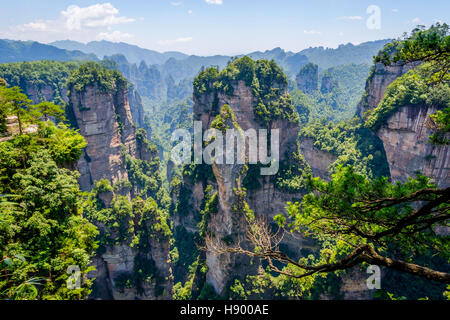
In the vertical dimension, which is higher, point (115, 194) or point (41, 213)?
point (41, 213)

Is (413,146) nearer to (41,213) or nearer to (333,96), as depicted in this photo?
(41,213)

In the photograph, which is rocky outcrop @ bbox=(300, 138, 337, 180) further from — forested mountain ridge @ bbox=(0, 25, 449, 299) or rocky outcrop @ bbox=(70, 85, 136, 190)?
rocky outcrop @ bbox=(70, 85, 136, 190)

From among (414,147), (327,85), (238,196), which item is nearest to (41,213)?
(238,196)

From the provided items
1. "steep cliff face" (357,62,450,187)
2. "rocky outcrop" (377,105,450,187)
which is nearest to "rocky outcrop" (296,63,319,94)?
"steep cliff face" (357,62,450,187)

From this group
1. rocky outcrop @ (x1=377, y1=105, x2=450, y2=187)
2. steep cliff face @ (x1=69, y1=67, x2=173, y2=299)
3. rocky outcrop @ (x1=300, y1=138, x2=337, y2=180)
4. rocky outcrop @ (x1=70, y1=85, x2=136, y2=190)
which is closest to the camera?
rocky outcrop @ (x1=377, y1=105, x2=450, y2=187)

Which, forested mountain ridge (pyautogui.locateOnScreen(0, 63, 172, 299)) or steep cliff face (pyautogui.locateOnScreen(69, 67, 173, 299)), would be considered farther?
steep cliff face (pyautogui.locateOnScreen(69, 67, 173, 299))
